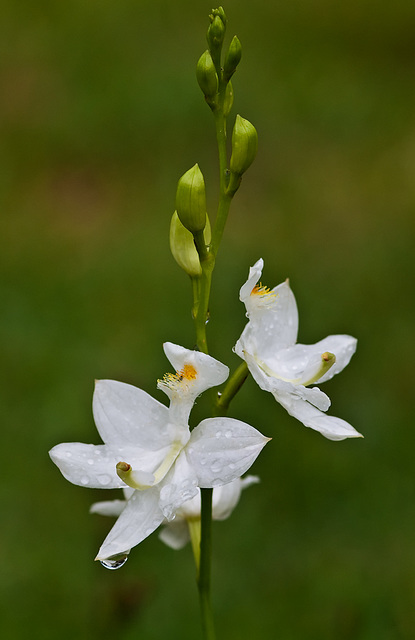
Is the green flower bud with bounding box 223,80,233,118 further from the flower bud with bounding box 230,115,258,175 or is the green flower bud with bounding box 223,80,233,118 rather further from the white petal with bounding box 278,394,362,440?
the white petal with bounding box 278,394,362,440

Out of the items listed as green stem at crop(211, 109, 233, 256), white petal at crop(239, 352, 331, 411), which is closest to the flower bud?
green stem at crop(211, 109, 233, 256)

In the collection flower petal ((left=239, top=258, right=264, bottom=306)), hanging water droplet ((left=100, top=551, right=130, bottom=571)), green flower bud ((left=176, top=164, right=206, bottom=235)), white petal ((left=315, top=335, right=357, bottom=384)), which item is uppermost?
green flower bud ((left=176, top=164, right=206, bottom=235))

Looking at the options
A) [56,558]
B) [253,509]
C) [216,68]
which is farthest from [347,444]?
[216,68]

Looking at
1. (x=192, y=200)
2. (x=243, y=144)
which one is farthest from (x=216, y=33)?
(x=192, y=200)

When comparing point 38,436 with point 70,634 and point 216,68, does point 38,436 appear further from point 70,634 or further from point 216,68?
point 216,68

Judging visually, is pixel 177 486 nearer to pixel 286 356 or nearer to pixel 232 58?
pixel 286 356

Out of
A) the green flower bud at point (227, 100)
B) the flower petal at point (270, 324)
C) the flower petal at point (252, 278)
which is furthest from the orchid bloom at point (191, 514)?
the green flower bud at point (227, 100)
